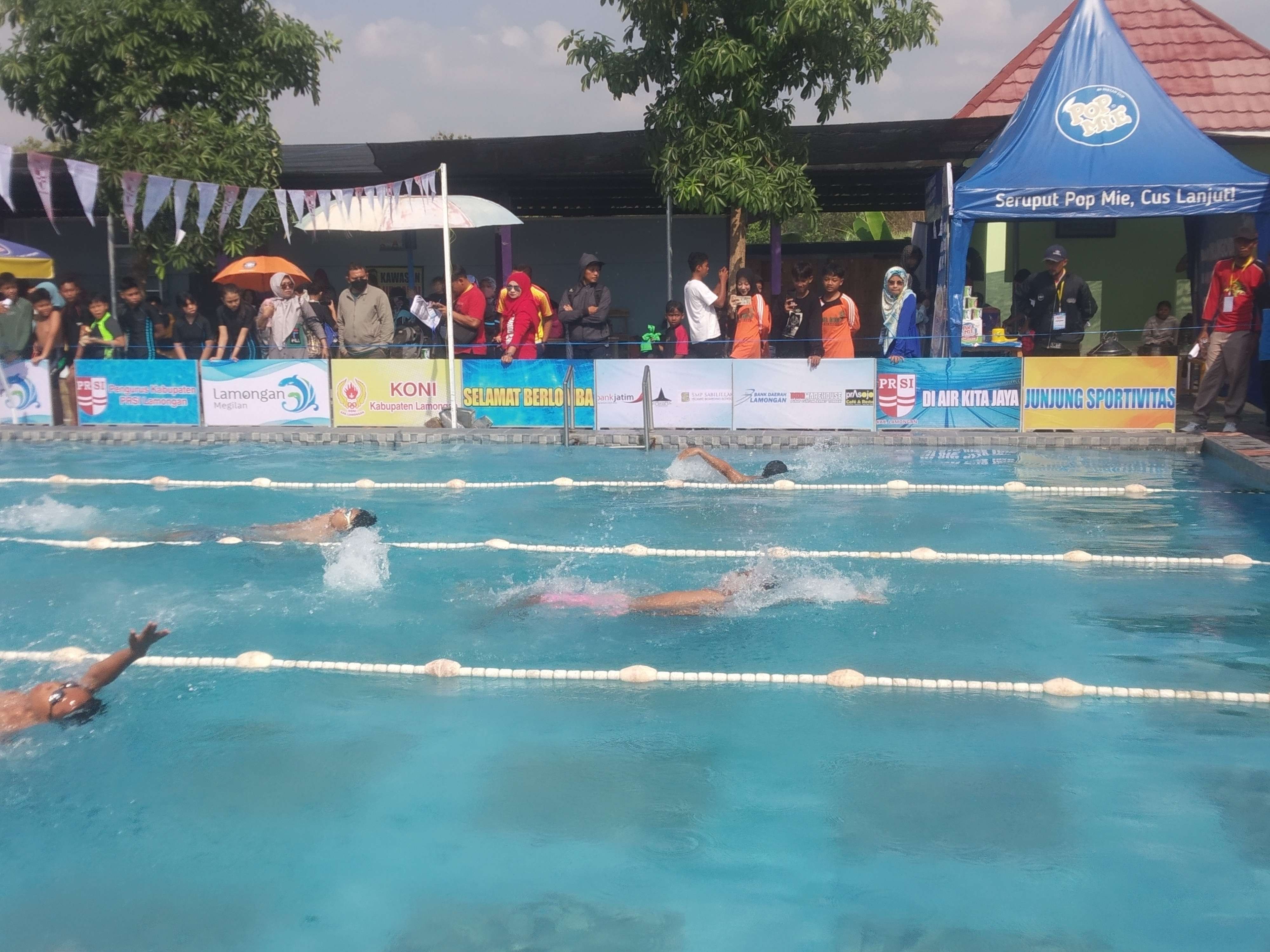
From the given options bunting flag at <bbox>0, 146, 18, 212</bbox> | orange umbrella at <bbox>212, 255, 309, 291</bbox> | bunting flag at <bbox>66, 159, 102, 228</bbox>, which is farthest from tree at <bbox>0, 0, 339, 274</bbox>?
bunting flag at <bbox>0, 146, 18, 212</bbox>

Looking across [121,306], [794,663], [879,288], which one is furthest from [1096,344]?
[121,306]

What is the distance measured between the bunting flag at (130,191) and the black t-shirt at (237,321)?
1.46 metres

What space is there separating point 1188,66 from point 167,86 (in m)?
15.4

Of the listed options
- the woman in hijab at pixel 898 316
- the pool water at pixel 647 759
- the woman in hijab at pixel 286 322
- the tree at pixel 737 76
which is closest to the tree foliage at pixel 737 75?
the tree at pixel 737 76

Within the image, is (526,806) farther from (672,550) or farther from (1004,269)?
(1004,269)

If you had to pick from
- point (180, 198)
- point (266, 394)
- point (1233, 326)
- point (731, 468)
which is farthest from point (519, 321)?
point (1233, 326)

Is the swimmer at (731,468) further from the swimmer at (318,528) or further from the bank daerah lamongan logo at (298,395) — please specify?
the bank daerah lamongan logo at (298,395)

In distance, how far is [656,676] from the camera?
6102 mm

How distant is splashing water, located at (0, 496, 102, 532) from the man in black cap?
10116 mm

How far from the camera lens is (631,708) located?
5.74 metres

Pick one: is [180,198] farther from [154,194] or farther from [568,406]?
[568,406]

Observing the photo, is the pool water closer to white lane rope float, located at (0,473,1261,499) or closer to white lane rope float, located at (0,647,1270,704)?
white lane rope float, located at (0,647,1270,704)

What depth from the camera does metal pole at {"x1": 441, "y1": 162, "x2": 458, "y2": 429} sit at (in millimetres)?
13383

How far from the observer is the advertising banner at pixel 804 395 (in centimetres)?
1329
